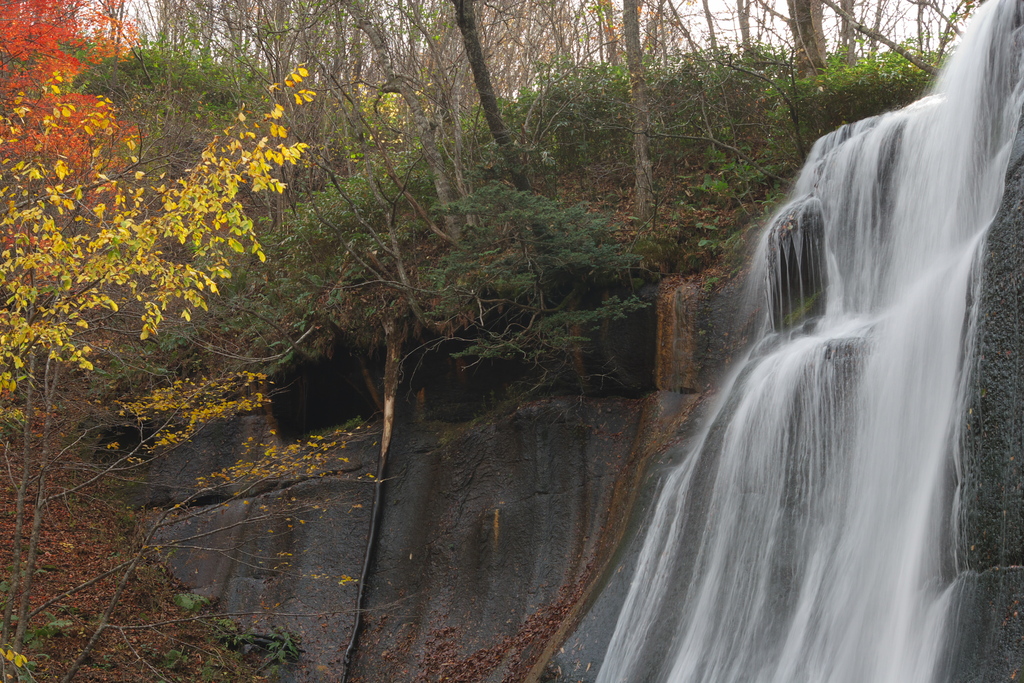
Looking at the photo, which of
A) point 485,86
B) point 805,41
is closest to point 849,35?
point 805,41

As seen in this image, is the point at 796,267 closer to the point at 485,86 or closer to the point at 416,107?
the point at 485,86

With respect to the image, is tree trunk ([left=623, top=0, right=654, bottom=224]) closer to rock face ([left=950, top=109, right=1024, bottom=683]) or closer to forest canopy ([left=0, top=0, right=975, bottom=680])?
forest canopy ([left=0, top=0, right=975, bottom=680])

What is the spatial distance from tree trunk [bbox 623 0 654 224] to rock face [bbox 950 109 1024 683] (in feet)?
24.1

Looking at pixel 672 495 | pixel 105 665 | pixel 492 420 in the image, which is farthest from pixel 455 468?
pixel 105 665

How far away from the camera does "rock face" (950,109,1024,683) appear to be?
4.80 meters

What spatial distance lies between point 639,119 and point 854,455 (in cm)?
767

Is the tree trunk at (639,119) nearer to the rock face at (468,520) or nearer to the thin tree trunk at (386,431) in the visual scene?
the rock face at (468,520)

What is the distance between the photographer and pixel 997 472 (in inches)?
206

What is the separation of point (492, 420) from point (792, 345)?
189 inches

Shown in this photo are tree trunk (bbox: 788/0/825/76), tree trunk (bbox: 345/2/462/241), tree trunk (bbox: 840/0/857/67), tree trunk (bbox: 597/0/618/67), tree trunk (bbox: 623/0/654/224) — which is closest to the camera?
tree trunk (bbox: 623/0/654/224)

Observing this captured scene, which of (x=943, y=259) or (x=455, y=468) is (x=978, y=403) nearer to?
(x=943, y=259)

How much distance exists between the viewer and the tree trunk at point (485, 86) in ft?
39.0

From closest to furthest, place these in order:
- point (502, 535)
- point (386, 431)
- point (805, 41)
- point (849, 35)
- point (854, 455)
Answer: point (854, 455), point (502, 535), point (386, 431), point (805, 41), point (849, 35)

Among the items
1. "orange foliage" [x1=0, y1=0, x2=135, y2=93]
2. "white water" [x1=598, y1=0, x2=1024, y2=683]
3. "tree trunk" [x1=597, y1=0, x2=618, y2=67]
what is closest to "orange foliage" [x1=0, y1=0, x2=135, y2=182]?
"orange foliage" [x1=0, y1=0, x2=135, y2=93]
